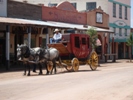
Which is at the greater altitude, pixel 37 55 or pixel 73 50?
pixel 73 50

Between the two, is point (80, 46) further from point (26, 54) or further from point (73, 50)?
point (26, 54)

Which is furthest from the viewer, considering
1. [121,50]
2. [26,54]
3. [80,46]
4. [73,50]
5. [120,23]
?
[121,50]

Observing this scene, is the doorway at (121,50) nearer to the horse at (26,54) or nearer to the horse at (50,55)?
the horse at (50,55)

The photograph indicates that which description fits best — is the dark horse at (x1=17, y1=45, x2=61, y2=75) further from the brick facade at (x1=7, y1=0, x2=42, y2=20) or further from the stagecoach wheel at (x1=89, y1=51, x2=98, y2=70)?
the brick facade at (x1=7, y1=0, x2=42, y2=20)

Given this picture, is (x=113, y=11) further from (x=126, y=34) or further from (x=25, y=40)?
(x=25, y=40)

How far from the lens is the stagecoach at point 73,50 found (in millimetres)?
19906

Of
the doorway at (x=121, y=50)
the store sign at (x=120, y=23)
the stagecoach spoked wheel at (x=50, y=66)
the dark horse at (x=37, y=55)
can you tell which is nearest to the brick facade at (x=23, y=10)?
the stagecoach spoked wheel at (x=50, y=66)

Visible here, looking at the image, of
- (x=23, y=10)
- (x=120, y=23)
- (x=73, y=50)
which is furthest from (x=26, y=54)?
(x=120, y=23)

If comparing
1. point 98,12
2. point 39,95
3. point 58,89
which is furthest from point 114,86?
point 98,12

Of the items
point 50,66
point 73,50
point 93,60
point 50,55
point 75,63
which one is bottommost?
point 50,66

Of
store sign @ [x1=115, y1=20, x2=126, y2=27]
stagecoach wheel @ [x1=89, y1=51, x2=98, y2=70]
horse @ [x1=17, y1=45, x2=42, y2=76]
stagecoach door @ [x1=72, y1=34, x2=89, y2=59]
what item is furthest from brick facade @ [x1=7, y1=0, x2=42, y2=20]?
store sign @ [x1=115, y1=20, x2=126, y2=27]

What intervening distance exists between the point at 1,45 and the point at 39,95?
18754 millimetres

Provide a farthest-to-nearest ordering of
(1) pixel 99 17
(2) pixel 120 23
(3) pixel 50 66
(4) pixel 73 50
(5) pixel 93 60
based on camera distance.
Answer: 1. (2) pixel 120 23
2. (1) pixel 99 17
3. (5) pixel 93 60
4. (4) pixel 73 50
5. (3) pixel 50 66

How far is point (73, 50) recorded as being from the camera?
20172 millimetres
